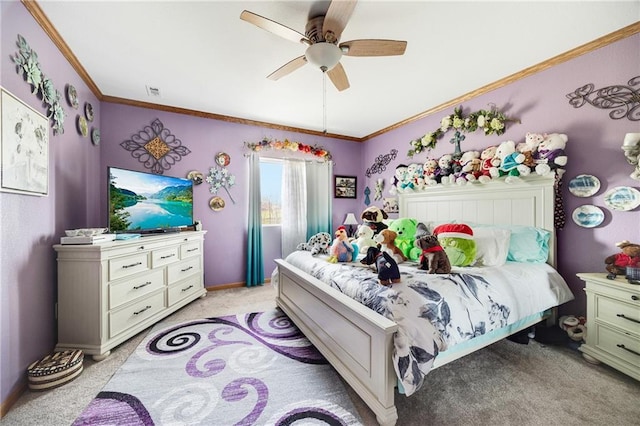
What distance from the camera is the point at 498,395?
5.13 feet

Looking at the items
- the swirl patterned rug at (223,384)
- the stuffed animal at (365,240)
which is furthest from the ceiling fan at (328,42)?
the swirl patterned rug at (223,384)

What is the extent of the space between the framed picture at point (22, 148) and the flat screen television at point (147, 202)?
0.53 m

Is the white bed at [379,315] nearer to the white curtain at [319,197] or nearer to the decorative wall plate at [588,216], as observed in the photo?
the decorative wall plate at [588,216]

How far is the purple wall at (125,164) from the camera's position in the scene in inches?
60.3

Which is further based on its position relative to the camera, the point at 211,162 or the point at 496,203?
the point at 211,162

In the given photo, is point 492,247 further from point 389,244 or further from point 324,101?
point 324,101

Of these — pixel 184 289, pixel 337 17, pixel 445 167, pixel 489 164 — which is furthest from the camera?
pixel 445 167

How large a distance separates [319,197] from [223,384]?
3167 millimetres

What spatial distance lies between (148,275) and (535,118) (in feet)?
13.5

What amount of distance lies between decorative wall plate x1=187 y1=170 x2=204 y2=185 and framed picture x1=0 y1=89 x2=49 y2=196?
162cm

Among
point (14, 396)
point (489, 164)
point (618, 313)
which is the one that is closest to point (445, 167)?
point (489, 164)

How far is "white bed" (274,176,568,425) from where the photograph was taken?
1332 millimetres

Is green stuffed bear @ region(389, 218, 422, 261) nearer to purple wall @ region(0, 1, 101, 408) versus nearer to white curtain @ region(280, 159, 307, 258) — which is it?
white curtain @ region(280, 159, 307, 258)

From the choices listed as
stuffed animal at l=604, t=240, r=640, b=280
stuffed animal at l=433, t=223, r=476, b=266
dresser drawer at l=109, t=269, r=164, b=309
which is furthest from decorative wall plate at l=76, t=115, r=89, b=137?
stuffed animal at l=604, t=240, r=640, b=280
